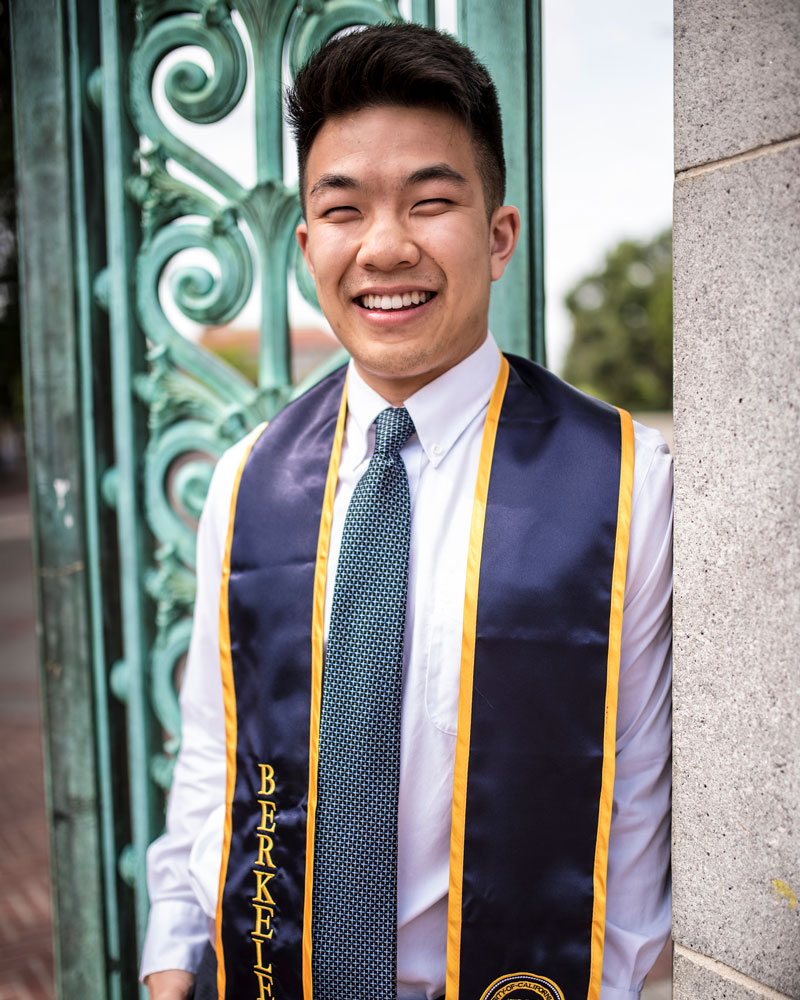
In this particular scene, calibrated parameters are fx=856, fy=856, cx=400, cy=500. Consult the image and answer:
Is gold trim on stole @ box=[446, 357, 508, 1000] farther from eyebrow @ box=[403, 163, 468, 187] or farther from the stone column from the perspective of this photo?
eyebrow @ box=[403, 163, 468, 187]

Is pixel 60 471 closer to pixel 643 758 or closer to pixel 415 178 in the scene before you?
pixel 415 178

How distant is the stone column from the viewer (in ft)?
3.50

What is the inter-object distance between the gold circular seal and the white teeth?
1125 millimetres

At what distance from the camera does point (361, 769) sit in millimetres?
1431

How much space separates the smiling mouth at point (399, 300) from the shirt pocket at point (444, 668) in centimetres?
51

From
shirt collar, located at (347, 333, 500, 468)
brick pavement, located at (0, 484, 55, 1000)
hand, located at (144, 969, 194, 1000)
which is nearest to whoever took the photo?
shirt collar, located at (347, 333, 500, 468)

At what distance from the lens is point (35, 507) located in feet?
7.83

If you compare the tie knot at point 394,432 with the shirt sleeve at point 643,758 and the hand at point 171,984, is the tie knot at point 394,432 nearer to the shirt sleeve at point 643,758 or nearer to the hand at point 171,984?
the shirt sleeve at point 643,758

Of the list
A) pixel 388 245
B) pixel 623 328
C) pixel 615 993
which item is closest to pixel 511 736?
pixel 615 993

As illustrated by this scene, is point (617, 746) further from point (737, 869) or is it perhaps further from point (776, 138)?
point (776, 138)

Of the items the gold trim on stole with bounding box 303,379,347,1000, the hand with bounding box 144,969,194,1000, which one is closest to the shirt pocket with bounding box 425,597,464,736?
the gold trim on stole with bounding box 303,379,347,1000

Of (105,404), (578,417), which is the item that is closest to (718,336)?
(578,417)

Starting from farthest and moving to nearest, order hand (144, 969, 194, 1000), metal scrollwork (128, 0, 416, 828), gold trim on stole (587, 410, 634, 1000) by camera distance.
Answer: metal scrollwork (128, 0, 416, 828) < hand (144, 969, 194, 1000) < gold trim on stole (587, 410, 634, 1000)

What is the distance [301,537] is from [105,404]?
1062 millimetres
